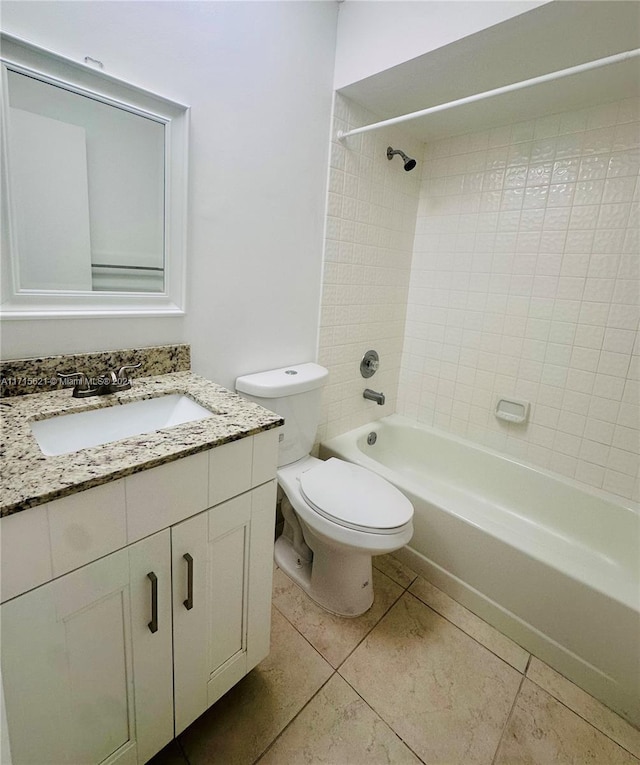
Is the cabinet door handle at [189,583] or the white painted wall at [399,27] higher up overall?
the white painted wall at [399,27]

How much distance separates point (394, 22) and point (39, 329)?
60.9 inches

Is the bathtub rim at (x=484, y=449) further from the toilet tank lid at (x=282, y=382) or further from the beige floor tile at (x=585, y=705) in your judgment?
the beige floor tile at (x=585, y=705)

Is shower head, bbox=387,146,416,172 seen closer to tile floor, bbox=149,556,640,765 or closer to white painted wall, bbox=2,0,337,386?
white painted wall, bbox=2,0,337,386

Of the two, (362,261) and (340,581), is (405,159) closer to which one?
(362,261)

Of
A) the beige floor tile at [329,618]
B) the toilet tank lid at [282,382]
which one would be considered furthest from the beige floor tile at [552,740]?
the toilet tank lid at [282,382]

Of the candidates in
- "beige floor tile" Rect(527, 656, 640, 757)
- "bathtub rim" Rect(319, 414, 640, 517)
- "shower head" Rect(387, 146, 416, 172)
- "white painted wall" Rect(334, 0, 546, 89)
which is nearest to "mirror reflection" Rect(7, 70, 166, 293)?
"white painted wall" Rect(334, 0, 546, 89)

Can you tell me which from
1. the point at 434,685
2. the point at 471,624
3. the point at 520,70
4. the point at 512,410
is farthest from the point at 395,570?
the point at 520,70

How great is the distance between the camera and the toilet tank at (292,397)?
1.44m

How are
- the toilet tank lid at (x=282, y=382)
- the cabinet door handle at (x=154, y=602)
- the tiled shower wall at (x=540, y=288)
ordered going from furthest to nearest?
1. the tiled shower wall at (x=540, y=288)
2. the toilet tank lid at (x=282, y=382)
3. the cabinet door handle at (x=154, y=602)

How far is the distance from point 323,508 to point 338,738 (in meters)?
0.61

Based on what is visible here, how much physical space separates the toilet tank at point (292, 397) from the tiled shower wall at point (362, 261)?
265 millimetres

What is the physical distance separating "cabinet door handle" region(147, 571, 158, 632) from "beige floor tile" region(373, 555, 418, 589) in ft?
3.61

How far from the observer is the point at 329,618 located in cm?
145

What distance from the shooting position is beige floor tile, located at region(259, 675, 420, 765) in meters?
1.02
